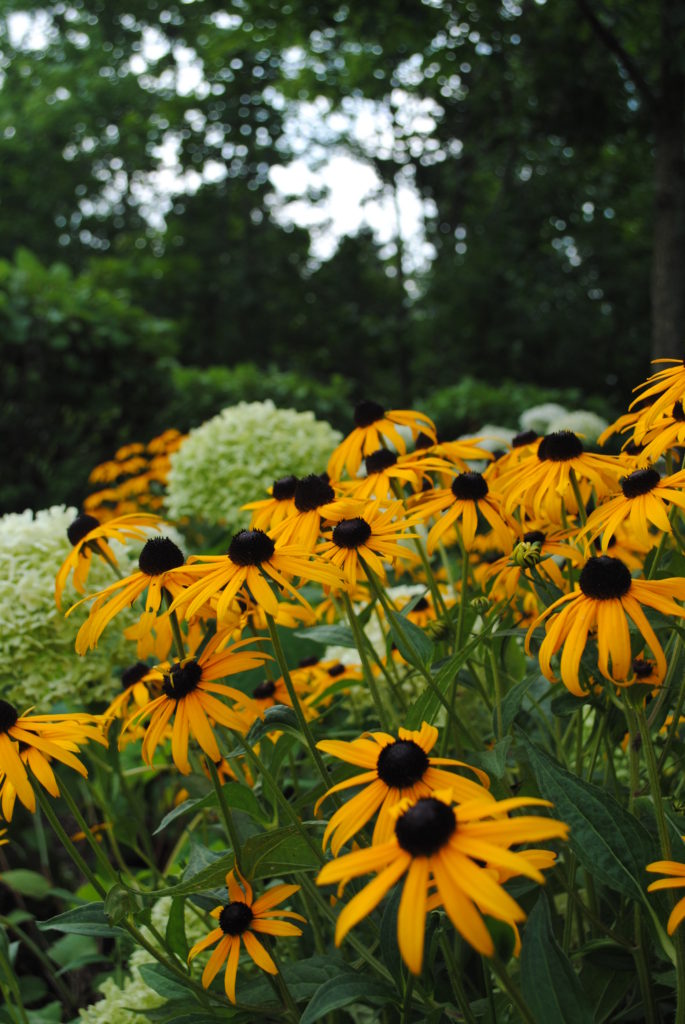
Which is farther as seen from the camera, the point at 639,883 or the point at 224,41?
the point at 224,41

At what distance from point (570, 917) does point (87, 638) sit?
2.44ft

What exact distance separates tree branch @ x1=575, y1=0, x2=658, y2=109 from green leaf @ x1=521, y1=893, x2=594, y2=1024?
630 centimetres

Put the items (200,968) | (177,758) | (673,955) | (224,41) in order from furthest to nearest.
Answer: (224,41), (200,968), (177,758), (673,955)

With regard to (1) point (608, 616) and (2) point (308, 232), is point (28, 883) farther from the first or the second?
(2) point (308, 232)

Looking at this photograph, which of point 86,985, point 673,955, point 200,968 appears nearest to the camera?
point 673,955

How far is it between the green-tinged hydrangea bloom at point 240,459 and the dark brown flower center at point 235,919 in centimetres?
187

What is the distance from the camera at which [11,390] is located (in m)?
5.02

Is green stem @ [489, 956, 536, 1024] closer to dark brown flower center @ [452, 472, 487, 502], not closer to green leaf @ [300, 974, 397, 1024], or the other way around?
green leaf @ [300, 974, 397, 1024]

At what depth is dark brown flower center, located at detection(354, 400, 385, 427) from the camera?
1602mm

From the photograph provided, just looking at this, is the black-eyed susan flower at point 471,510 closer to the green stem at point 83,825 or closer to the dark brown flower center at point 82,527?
the green stem at point 83,825

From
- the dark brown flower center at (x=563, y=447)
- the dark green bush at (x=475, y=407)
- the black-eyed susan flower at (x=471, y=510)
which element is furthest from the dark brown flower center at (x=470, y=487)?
the dark green bush at (x=475, y=407)

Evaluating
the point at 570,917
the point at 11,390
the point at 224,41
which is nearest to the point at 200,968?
the point at 570,917

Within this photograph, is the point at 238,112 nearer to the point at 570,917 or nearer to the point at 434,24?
the point at 434,24

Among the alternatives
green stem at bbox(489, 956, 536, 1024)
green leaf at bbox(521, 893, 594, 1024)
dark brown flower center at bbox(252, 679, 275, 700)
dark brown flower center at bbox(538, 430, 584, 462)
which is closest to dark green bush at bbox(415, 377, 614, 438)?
dark brown flower center at bbox(252, 679, 275, 700)
